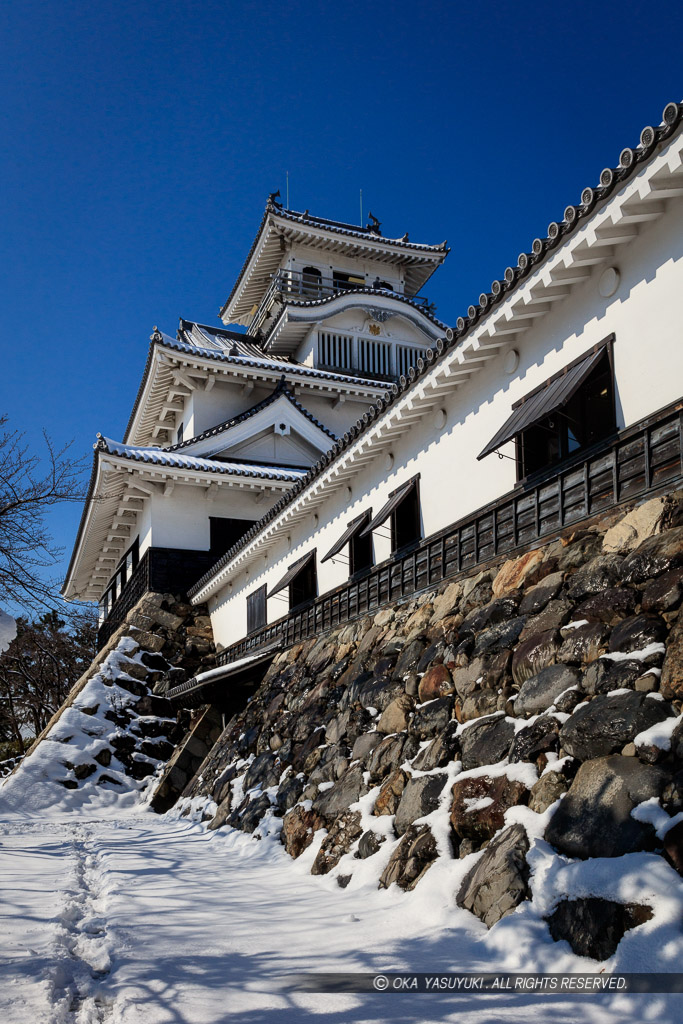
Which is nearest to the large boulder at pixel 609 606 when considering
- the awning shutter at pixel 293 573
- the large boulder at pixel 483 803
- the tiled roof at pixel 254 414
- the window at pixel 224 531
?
the large boulder at pixel 483 803

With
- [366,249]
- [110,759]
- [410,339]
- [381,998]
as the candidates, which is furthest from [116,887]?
[366,249]

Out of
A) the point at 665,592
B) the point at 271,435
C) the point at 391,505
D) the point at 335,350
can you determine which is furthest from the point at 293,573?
the point at 335,350

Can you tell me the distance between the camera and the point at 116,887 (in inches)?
317

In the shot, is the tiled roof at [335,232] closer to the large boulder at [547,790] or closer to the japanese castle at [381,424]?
the japanese castle at [381,424]

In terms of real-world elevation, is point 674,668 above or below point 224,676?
above

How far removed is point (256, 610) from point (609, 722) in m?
14.5

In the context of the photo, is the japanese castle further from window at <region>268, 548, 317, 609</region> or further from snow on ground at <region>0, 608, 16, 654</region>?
snow on ground at <region>0, 608, 16, 654</region>

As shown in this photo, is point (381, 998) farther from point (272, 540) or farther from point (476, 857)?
point (272, 540)

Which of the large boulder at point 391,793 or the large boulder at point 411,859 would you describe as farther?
the large boulder at point 391,793

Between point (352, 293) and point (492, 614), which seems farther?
point (352, 293)

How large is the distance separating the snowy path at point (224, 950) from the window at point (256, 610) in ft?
32.0

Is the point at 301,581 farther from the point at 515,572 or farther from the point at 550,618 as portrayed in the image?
the point at 550,618

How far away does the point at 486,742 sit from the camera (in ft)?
21.5

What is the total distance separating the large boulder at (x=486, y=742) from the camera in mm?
6320
